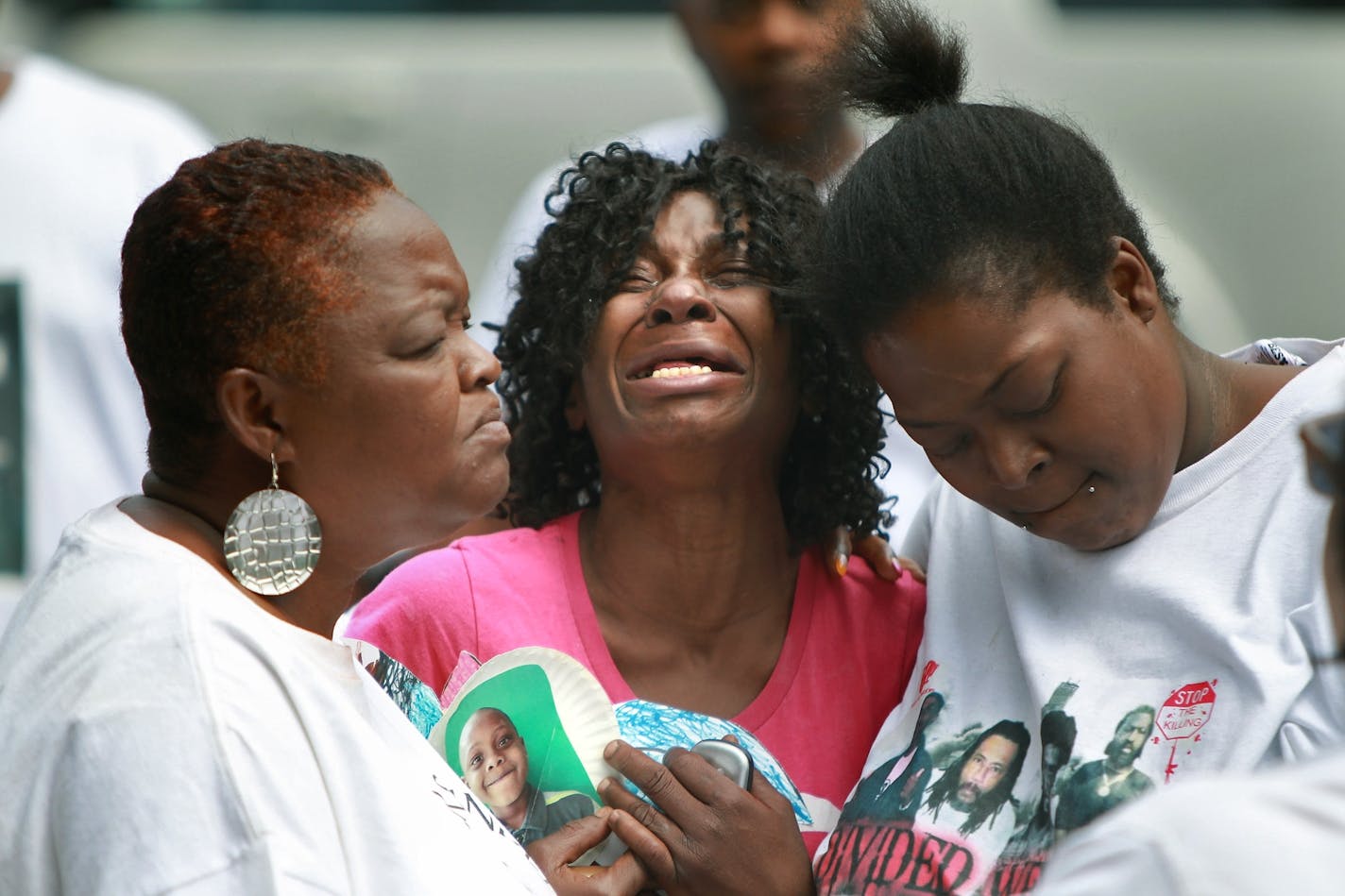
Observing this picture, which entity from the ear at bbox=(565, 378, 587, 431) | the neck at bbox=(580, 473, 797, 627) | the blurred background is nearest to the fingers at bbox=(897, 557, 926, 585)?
the neck at bbox=(580, 473, 797, 627)

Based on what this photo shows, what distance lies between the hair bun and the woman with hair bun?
112 millimetres

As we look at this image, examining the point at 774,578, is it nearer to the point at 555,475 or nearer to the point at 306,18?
the point at 555,475

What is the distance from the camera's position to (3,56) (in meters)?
3.88

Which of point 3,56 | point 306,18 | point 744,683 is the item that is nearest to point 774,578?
point 744,683

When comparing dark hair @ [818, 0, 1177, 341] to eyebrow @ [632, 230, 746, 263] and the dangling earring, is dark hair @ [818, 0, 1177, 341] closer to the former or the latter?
eyebrow @ [632, 230, 746, 263]

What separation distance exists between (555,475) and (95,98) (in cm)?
154

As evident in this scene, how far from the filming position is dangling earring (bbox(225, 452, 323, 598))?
2010mm

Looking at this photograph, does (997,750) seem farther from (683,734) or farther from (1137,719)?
(683,734)

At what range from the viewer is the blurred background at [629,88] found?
5.14 meters

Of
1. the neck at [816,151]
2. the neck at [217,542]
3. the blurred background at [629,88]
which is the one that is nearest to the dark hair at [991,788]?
the neck at [217,542]

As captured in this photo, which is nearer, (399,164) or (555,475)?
(555,475)

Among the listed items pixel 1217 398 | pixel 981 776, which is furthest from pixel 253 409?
pixel 1217 398

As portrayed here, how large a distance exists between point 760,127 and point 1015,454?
1.55 meters

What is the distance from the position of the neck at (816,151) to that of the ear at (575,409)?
0.48 m
